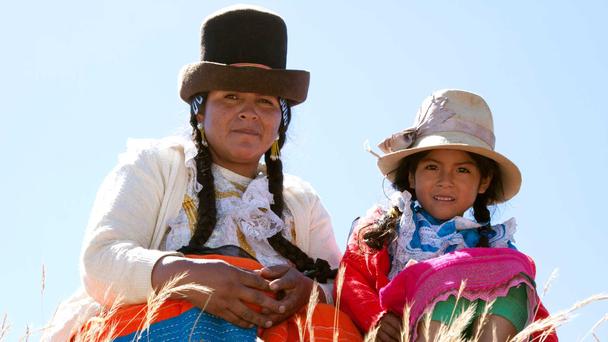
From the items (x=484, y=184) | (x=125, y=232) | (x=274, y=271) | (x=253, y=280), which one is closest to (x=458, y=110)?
(x=484, y=184)

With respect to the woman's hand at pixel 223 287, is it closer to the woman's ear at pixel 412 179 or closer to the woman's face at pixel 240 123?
the woman's face at pixel 240 123

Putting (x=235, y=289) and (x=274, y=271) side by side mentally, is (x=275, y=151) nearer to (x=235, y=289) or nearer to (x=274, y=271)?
(x=274, y=271)

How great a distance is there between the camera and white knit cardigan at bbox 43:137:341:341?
438cm

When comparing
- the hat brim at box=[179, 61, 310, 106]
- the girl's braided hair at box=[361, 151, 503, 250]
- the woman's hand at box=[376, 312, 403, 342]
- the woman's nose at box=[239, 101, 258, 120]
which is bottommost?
the woman's hand at box=[376, 312, 403, 342]

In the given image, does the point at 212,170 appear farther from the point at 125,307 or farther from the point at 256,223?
the point at 125,307

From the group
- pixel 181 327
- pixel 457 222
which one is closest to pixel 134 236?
pixel 181 327

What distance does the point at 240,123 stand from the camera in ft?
16.9

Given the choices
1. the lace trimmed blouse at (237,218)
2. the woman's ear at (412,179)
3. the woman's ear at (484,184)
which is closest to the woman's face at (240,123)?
the lace trimmed blouse at (237,218)

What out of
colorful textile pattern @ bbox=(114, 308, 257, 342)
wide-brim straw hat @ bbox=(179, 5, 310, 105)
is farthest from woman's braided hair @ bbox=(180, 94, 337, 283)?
colorful textile pattern @ bbox=(114, 308, 257, 342)

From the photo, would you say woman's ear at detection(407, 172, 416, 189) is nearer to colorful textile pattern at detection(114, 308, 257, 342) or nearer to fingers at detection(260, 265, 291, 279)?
fingers at detection(260, 265, 291, 279)

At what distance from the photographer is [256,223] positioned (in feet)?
16.5

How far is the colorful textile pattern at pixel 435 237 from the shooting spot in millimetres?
4902

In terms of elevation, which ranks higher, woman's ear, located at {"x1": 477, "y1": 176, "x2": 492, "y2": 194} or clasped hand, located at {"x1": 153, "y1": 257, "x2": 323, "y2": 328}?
woman's ear, located at {"x1": 477, "y1": 176, "x2": 492, "y2": 194}

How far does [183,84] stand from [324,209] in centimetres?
110
